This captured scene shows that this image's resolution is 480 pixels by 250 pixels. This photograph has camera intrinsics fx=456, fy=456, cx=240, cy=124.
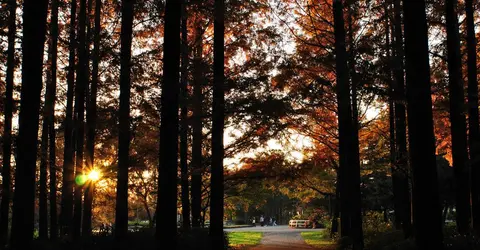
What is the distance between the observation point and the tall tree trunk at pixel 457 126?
12680mm

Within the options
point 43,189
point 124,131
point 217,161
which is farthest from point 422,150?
point 43,189

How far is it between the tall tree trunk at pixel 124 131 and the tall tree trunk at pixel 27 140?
3088mm

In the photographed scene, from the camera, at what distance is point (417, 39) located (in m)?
7.79

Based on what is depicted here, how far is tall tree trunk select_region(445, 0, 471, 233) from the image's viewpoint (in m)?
12.7

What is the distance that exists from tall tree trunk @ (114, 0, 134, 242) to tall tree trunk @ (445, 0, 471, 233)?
8949 millimetres

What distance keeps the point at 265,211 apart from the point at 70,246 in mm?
81160

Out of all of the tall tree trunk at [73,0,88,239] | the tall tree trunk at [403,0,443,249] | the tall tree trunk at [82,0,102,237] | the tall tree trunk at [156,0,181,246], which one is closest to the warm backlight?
the tall tree trunk at [82,0,102,237]

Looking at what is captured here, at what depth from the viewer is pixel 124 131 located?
12.0m

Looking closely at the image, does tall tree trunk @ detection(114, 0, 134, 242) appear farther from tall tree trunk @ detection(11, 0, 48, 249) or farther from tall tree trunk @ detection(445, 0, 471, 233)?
tall tree trunk @ detection(445, 0, 471, 233)

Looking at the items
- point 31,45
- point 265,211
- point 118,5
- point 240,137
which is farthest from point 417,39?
point 265,211

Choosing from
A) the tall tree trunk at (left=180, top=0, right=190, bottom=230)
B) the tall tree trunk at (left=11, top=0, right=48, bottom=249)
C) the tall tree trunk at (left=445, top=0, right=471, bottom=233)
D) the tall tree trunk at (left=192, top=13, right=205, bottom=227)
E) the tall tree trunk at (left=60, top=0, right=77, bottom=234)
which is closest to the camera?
the tall tree trunk at (left=11, top=0, right=48, bottom=249)

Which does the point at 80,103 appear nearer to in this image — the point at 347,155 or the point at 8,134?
the point at 8,134

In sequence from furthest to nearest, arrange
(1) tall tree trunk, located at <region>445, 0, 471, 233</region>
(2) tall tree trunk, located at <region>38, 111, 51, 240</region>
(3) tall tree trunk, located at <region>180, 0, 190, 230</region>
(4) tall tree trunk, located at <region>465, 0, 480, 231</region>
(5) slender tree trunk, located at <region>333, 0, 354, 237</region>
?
(2) tall tree trunk, located at <region>38, 111, 51, 240</region> < (3) tall tree trunk, located at <region>180, 0, 190, 230</region> < (5) slender tree trunk, located at <region>333, 0, 354, 237</region> < (1) tall tree trunk, located at <region>445, 0, 471, 233</region> < (4) tall tree trunk, located at <region>465, 0, 480, 231</region>

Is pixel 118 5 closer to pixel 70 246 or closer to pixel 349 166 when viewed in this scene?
pixel 70 246
